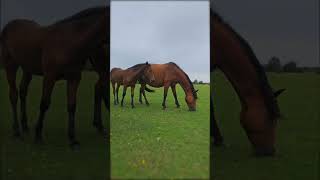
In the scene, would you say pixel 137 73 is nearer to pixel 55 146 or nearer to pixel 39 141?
pixel 55 146

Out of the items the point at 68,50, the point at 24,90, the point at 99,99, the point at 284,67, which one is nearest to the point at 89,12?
the point at 68,50

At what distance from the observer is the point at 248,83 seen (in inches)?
241

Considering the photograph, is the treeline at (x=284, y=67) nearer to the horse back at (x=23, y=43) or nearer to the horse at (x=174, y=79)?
the horse at (x=174, y=79)

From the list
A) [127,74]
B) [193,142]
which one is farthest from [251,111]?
[127,74]

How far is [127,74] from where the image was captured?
604cm

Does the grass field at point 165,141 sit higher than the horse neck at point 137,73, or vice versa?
the horse neck at point 137,73

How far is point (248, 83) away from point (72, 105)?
245 centimetres

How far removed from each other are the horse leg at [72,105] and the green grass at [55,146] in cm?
10

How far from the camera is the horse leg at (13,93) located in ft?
22.0

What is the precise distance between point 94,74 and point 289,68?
2824 millimetres

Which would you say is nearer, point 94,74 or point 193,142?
point 193,142

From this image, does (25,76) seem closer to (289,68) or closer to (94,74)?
(94,74)

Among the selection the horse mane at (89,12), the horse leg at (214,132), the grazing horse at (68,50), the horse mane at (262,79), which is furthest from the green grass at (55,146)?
the horse mane at (262,79)

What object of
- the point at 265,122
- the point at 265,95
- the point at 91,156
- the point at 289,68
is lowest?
the point at 91,156
